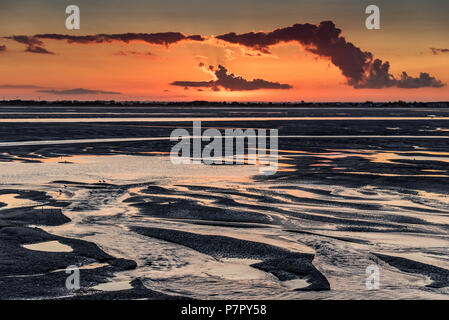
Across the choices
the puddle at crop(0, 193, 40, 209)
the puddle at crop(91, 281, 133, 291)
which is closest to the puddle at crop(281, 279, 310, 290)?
the puddle at crop(91, 281, 133, 291)

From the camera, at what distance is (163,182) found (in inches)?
641

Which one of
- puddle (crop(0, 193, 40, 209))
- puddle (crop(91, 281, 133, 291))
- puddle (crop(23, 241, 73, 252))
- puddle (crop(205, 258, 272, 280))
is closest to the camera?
puddle (crop(91, 281, 133, 291))

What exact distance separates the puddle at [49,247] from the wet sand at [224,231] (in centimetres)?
6

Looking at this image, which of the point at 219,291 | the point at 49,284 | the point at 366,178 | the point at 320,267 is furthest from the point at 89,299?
the point at 366,178

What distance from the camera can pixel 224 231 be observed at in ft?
33.1

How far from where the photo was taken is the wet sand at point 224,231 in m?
7.06

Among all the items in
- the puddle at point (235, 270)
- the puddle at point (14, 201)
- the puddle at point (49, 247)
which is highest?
the puddle at point (14, 201)

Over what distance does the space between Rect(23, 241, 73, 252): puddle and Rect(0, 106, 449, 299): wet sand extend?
6 centimetres

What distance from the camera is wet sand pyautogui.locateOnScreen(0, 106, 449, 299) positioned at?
7062 millimetres

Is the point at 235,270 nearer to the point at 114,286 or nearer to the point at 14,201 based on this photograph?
the point at 114,286

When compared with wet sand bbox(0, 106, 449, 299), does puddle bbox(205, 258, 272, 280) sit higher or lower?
lower

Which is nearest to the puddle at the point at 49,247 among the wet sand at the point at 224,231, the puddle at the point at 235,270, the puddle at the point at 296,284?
the wet sand at the point at 224,231

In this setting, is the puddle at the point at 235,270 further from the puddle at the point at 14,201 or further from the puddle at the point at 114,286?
the puddle at the point at 14,201

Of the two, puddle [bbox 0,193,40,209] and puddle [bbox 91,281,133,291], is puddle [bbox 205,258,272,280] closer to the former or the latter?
puddle [bbox 91,281,133,291]
